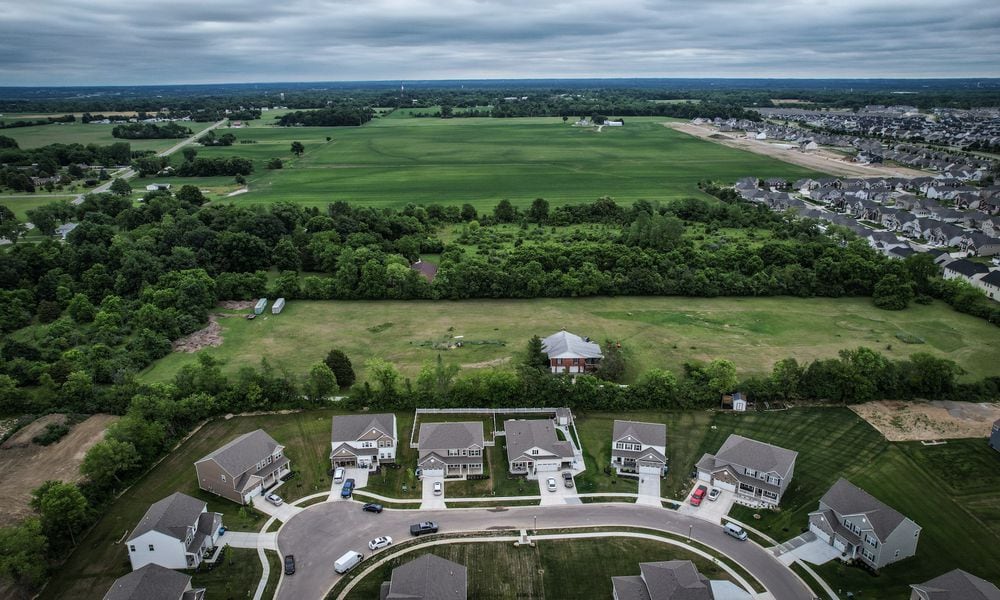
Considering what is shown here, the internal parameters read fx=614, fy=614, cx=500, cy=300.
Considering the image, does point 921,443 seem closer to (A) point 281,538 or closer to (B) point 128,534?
(A) point 281,538

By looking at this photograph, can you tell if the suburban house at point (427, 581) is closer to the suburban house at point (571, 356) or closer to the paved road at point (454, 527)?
the paved road at point (454, 527)

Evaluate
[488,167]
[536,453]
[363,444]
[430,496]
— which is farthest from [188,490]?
[488,167]

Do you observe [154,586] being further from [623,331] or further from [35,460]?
[623,331]

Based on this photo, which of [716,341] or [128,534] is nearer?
[128,534]

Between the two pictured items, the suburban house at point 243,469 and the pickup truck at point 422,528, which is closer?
the pickup truck at point 422,528

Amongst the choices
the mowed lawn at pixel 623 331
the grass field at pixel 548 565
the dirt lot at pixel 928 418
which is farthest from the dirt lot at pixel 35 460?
the dirt lot at pixel 928 418

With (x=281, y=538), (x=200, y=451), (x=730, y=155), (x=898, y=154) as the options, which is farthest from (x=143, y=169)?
(x=898, y=154)
